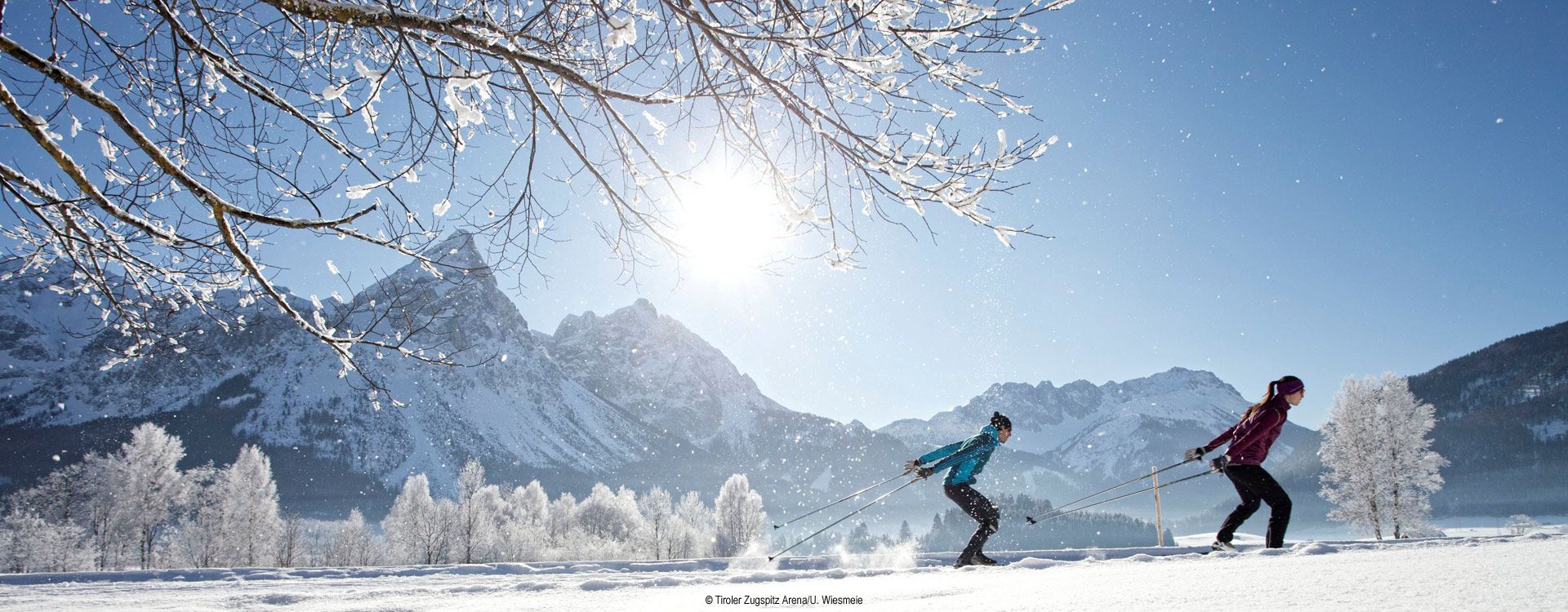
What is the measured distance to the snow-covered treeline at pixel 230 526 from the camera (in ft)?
115

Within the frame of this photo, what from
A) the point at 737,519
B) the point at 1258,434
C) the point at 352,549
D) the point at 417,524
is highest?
the point at 1258,434

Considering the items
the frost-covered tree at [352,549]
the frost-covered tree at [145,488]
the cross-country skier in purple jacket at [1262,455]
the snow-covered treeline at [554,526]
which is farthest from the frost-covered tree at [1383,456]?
the frost-covered tree at [352,549]

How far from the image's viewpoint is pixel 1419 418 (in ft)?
70.5

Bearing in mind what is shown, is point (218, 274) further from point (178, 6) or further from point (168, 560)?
point (168, 560)

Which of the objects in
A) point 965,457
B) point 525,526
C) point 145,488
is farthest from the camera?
point 525,526

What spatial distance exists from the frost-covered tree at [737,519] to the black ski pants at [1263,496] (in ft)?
150

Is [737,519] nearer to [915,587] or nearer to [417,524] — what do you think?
[417,524]

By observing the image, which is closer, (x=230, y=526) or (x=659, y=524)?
(x=230, y=526)

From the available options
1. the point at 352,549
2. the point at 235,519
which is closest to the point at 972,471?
the point at 235,519

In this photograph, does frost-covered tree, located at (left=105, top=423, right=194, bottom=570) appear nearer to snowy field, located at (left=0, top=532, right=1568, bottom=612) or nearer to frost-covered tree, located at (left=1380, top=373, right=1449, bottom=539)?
snowy field, located at (left=0, top=532, right=1568, bottom=612)

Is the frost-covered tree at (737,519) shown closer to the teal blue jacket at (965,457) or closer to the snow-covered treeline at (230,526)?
the snow-covered treeline at (230,526)

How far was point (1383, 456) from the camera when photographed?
21609mm

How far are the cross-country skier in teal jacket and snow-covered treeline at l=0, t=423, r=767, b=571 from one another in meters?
36.4

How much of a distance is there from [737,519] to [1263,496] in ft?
160
